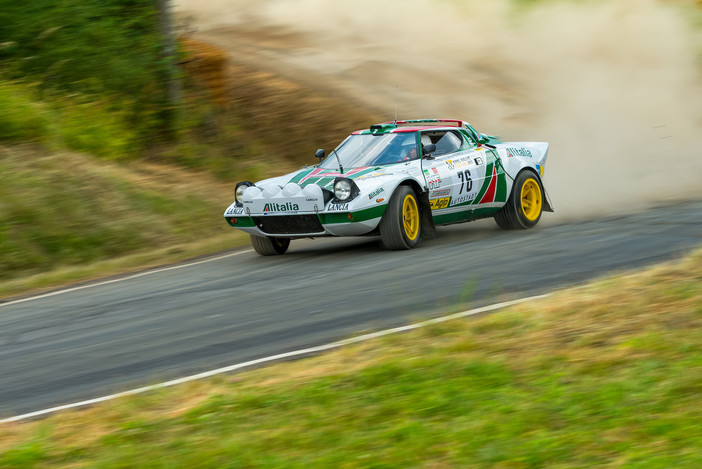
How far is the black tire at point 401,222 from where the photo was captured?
10.5 metres

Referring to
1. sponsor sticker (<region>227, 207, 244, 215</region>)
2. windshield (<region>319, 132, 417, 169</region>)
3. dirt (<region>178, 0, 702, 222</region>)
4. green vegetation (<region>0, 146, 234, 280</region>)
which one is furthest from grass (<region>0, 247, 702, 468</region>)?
dirt (<region>178, 0, 702, 222</region>)

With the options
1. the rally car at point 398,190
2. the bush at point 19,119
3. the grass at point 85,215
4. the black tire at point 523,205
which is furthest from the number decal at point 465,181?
the bush at point 19,119

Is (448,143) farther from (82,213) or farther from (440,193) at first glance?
(82,213)

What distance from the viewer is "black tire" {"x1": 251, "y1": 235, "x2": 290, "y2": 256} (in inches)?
452

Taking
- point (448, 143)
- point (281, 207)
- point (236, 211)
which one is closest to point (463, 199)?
point (448, 143)

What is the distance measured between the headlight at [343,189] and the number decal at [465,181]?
5.68 feet

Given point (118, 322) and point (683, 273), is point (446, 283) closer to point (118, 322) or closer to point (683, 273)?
point (683, 273)

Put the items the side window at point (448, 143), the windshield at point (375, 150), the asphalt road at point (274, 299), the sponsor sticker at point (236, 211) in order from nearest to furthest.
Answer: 1. the asphalt road at point (274, 299)
2. the sponsor sticker at point (236, 211)
3. the windshield at point (375, 150)
4. the side window at point (448, 143)

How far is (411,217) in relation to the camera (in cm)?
1094

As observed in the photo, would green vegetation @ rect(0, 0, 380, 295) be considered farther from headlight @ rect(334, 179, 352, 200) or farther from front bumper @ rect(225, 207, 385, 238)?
headlight @ rect(334, 179, 352, 200)

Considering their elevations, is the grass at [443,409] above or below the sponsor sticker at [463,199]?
below

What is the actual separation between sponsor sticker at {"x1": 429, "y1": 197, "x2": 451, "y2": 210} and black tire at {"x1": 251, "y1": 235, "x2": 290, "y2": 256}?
1984mm

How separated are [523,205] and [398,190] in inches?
98.6

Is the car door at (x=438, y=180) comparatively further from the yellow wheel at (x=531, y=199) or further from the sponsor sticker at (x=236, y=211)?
the sponsor sticker at (x=236, y=211)
